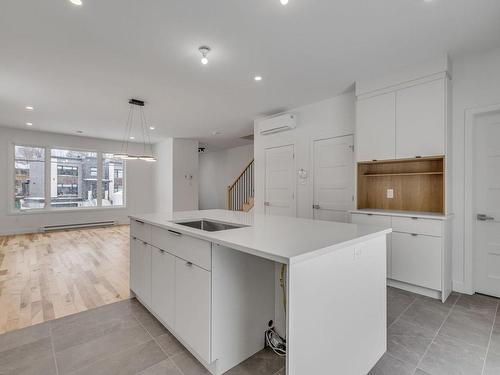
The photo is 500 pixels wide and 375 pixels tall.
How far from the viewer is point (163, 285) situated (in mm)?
2145

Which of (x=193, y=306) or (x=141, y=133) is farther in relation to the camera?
(x=141, y=133)

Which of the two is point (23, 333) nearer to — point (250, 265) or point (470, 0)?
Answer: point (250, 265)

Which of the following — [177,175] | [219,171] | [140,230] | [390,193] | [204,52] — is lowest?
[140,230]

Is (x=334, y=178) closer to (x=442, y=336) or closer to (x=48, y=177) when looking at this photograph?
(x=442, y=336)

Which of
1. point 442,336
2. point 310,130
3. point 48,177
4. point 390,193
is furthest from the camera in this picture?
point 48,177

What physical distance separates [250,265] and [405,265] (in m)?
2.31

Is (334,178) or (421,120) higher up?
(421,120)

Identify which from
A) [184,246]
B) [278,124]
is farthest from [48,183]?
[184,246]

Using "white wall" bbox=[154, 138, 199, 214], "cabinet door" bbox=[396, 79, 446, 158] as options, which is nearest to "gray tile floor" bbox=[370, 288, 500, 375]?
"cabinet door" bbox=[396, 79, 446, 158]

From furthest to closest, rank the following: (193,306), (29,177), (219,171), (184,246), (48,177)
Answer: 1. (219,171)
2. (48,177)
3. (29,177)
4. (184,246)
5. (193,306)

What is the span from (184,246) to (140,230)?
0.98 metres

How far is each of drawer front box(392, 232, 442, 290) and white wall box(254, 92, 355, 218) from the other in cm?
171

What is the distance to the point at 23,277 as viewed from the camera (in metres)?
3.49

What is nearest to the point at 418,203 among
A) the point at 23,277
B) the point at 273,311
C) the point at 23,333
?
the point at 273,311
